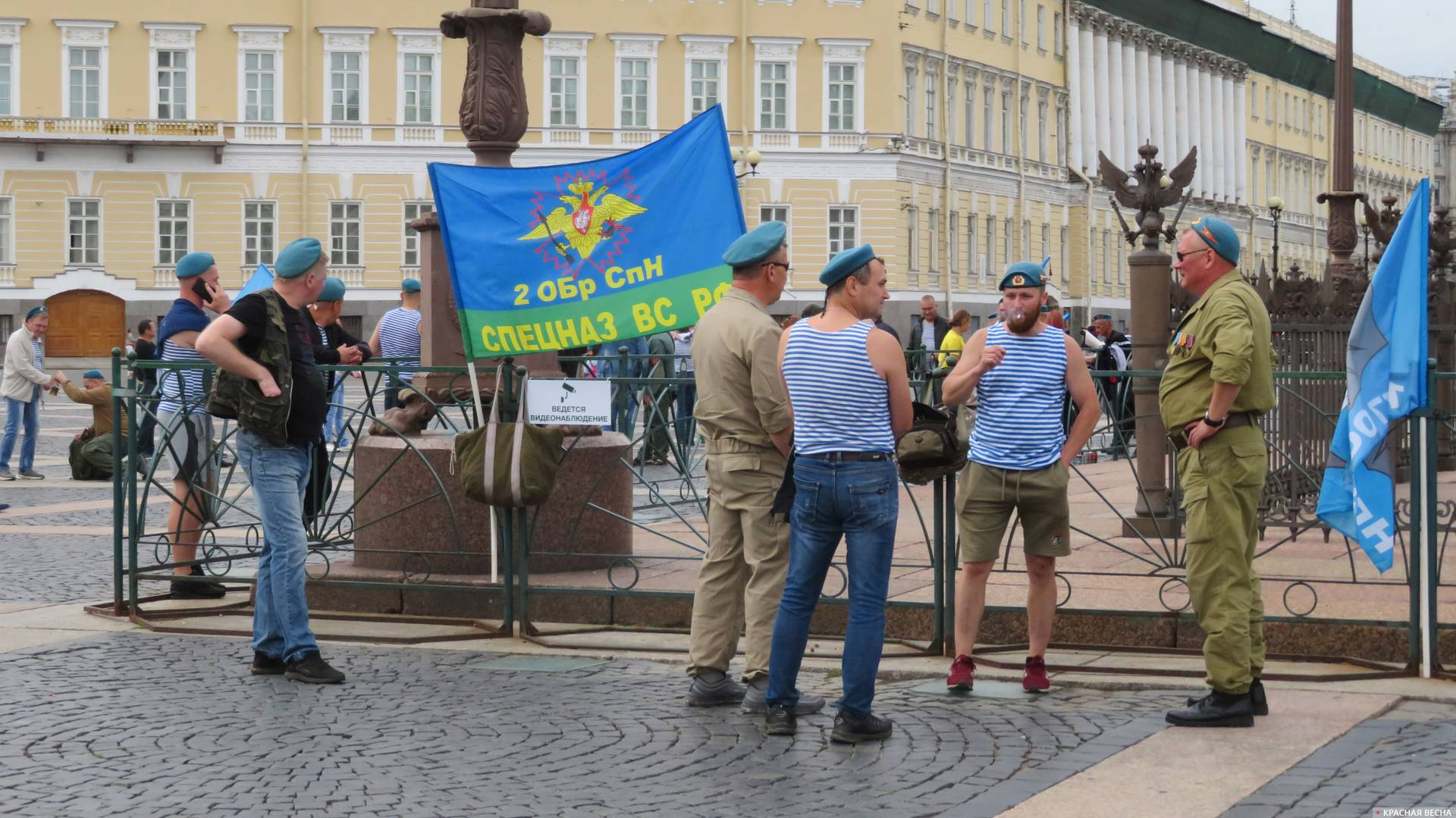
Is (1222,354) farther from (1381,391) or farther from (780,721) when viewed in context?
(780,721)

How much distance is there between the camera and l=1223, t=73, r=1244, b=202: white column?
89062 millimetres

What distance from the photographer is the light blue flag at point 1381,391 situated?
8.24 meters

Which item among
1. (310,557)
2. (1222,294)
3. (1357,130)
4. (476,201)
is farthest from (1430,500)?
(1357,130)

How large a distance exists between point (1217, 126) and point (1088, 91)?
16.1 m

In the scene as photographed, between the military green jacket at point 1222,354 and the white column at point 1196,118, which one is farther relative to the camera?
the white column at point 1196,118

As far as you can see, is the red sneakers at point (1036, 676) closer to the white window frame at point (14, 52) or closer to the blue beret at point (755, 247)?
the blue beret at point (755, 247)

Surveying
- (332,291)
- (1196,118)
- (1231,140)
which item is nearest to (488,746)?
(332,291)

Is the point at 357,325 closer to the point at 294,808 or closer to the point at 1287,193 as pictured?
the point at 294,808

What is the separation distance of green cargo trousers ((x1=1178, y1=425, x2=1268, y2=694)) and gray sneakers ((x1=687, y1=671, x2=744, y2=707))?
5.97 feet

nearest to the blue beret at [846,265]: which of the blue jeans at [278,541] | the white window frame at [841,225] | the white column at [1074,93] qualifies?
the blue jeans at [278,541]

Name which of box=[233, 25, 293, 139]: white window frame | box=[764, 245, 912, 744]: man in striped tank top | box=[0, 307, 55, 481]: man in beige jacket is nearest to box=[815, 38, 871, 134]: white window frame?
box=[233, 25, 293, 139]: white window frame

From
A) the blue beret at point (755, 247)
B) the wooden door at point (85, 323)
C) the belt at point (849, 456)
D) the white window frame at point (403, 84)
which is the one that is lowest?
the belt at point (849, 456)

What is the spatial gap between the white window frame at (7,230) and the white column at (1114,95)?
39464 millimetres

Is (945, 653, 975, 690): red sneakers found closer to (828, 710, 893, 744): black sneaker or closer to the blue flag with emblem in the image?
(828, 710, 893, 744): black sneaker
